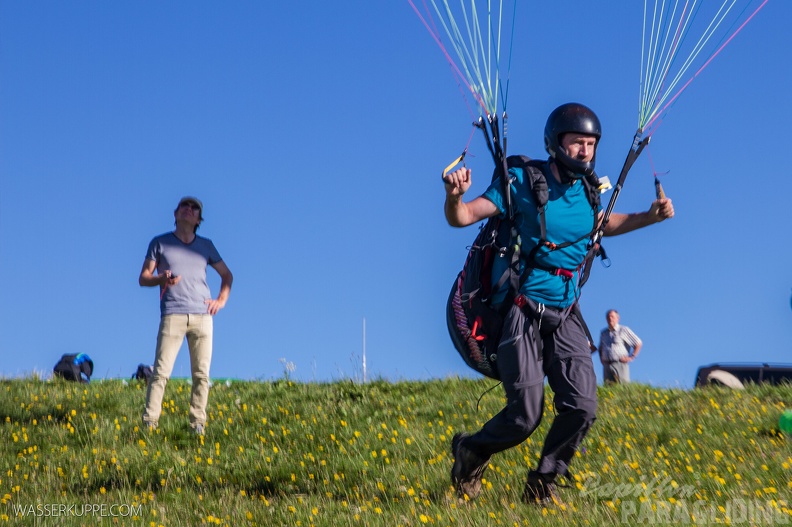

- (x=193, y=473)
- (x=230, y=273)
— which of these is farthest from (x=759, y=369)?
(x=193, y=473)

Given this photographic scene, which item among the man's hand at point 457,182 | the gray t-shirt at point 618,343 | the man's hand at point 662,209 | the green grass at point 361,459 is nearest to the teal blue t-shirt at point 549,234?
the man's hand at point 457,182

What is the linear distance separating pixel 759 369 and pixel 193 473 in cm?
1359

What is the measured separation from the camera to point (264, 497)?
8.34 metres

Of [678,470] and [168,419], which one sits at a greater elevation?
[168,419]

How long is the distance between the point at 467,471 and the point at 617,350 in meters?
9.87

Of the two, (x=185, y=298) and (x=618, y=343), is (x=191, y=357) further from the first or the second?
(x=618, y=343)


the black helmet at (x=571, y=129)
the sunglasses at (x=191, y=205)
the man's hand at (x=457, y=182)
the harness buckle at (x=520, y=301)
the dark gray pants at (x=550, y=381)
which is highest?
the sunglasses at (x=191, y=205)

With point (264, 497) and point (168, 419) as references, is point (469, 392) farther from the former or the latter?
point (264, 497)

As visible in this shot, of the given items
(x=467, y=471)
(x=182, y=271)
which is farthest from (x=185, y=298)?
(x=467, y=471)

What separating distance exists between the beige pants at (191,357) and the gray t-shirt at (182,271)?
0.10 metres

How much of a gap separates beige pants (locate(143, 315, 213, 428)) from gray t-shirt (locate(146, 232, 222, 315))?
4.1 inches

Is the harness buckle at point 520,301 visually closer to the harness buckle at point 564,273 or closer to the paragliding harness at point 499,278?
the paragliding harness at point 499,278

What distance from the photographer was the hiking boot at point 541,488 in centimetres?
696

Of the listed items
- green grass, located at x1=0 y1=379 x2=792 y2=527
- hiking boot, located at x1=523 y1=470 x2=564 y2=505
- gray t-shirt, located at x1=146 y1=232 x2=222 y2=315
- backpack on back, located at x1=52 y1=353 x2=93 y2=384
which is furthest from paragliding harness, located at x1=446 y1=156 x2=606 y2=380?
backpack on back, located at x1=52 y1=353 x2=93 y2=384
